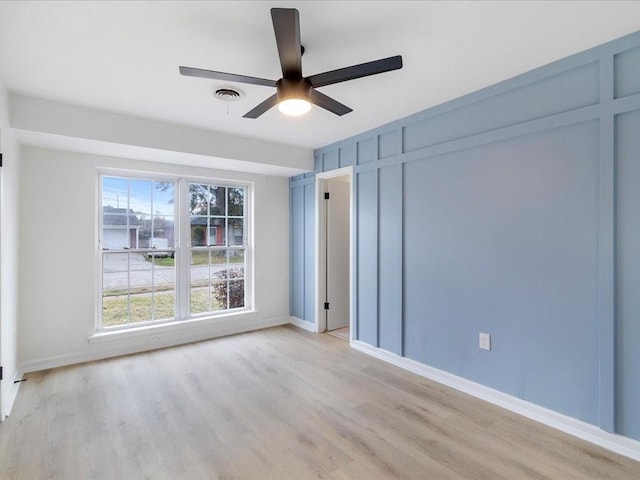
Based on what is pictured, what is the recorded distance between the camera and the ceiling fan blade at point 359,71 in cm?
175

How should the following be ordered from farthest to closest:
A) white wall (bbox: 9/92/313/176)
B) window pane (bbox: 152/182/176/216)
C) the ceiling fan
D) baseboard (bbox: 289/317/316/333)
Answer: baseboard (bbox: 289/317/316/333)
window pane (bbox: 152/182/176/216)
white wall (bbox: 9/92/313/176)
the ceiling fan

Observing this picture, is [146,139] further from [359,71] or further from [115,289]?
[359,71]

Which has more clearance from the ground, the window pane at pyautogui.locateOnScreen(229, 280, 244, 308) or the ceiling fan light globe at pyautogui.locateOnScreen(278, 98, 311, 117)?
the ceiling fan light globe at pyautogui.locateOnScreen(278, 98, 311, 117)

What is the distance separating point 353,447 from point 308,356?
1615mm

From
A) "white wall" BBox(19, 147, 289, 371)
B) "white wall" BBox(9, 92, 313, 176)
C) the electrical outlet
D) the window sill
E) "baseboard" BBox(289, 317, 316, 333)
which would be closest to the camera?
the electrical outlet

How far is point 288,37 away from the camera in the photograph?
1.61 metres

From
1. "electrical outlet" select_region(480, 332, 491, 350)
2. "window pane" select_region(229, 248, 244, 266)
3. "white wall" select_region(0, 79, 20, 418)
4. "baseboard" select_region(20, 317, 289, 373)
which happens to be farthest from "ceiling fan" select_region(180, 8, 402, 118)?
"baseboard" select_region(20, 317, 289, 373)

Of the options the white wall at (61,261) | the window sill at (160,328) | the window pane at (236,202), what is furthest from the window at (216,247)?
the white wall at (61,261)

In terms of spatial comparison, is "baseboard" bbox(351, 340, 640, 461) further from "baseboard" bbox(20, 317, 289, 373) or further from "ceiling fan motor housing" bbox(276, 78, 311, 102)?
"ceiling fan motor housing" bbox(276, 78, 311, 102)

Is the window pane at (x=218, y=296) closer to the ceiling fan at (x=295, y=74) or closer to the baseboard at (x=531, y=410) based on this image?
the baseboard at (x=531, y=410)

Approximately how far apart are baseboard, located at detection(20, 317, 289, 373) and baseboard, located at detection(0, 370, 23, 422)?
7.6 inches

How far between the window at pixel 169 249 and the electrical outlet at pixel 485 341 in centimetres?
323

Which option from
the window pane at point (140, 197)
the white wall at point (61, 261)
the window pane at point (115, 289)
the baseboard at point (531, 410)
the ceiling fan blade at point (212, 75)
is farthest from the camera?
the window pane at point (140, 197)

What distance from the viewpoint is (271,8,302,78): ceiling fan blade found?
57.8 inches
